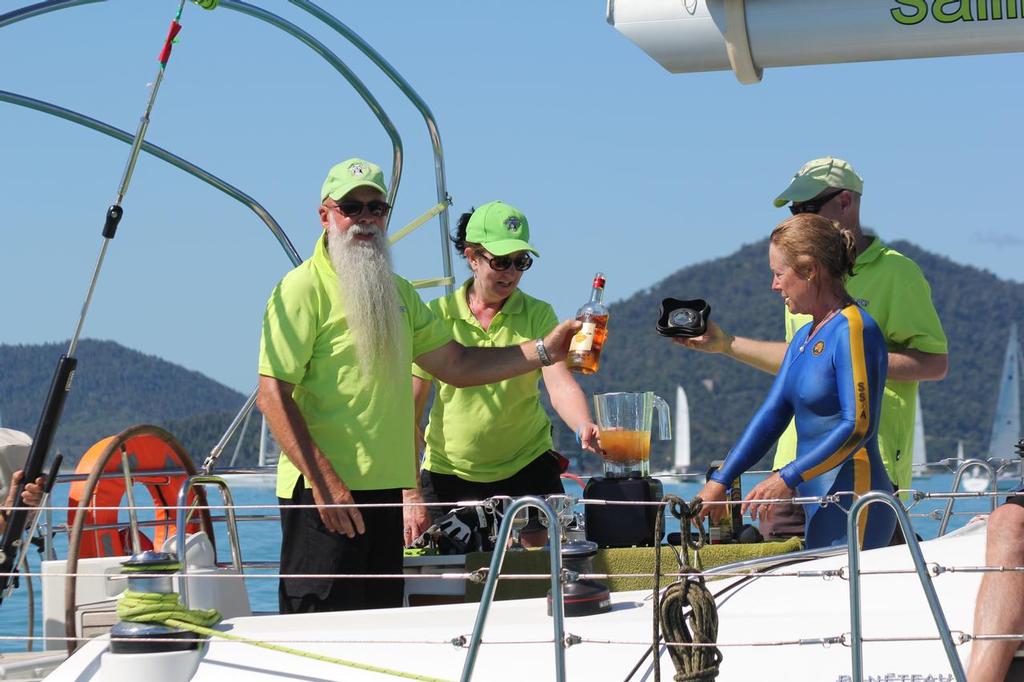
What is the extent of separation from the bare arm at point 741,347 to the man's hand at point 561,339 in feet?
1.18

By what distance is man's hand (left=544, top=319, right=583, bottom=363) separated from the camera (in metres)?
4.29

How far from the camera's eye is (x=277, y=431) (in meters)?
3.89

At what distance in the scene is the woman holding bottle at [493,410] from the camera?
15.0ft

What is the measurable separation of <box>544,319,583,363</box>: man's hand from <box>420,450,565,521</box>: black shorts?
0.47 metres

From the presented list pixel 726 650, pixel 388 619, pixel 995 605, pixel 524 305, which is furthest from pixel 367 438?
pixel 995 605

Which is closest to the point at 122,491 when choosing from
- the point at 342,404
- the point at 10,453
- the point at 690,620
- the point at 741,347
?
the point at 10,453

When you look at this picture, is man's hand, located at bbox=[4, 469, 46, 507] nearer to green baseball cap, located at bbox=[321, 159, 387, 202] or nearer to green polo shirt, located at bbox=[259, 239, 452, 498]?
green polo shirt, located at bbox=[259, 239, 452, 498]

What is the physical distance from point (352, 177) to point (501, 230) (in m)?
0.65

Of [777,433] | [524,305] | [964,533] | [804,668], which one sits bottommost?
[804,668]

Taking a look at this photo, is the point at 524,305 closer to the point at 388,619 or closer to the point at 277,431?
the point at 277,431

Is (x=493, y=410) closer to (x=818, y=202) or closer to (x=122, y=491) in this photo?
(x=818, y=202)

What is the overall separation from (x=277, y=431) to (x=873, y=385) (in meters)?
1.57

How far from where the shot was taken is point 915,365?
13.4 ft

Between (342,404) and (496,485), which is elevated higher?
(342,404)
